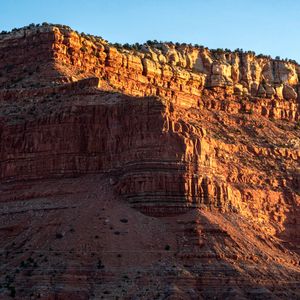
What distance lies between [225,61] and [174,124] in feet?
150

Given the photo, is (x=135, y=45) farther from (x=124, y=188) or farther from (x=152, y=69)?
(x=124, y=188)

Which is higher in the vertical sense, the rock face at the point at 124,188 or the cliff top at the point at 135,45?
the cliff top at the point at 135,45

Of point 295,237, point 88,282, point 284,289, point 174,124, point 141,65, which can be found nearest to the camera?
point 88,282

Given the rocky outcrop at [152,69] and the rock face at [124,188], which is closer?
the rock face at [124,188]

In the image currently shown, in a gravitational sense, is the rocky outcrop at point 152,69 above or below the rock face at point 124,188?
above

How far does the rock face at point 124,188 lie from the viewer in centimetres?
7594

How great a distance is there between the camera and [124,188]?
3290 inches

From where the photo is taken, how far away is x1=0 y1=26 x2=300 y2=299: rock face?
75938 mm

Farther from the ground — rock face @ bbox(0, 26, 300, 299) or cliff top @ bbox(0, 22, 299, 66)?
cliff top @ bbox(0, 22, 299, 66)

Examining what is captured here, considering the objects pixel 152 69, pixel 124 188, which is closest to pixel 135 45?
pixel 152 69

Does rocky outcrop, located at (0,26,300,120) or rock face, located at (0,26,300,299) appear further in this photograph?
rocky outcrop, located at (0,26,300,120)

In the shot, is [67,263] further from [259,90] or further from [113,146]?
[259,90]

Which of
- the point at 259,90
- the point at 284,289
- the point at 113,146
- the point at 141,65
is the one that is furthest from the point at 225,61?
the point at 284,289

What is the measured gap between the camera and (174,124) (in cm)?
8531
